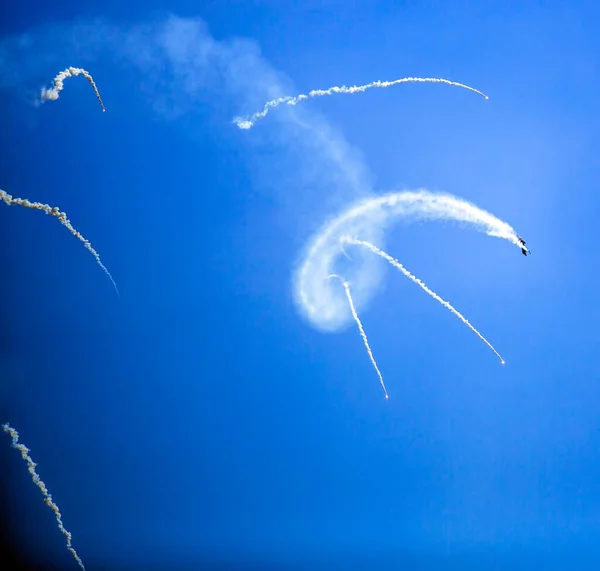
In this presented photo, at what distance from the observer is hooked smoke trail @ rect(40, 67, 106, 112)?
5.06 m

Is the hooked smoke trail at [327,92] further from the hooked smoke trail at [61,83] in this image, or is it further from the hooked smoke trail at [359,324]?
the hooked smoke trail at [359,324]

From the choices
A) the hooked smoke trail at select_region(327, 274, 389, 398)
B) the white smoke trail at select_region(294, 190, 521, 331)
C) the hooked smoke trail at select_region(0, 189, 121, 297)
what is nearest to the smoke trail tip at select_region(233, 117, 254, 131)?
the white smoke trail at select_region(294, 190, 521, 331)

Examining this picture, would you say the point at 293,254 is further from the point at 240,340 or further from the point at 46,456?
the point at 46,456

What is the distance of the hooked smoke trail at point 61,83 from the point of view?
16.6 feet

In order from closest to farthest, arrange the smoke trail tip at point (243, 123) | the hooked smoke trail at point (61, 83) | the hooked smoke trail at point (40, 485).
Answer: the hooked smoke trail at point (61, 83), the smoke trail tip at point (243, 123), the hooked smoke trail at point (40, 485)

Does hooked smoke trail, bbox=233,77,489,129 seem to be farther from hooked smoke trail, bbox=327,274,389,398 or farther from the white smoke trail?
hooked smoke trail, bbox=327,274,389,398

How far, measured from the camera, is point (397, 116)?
523 cm

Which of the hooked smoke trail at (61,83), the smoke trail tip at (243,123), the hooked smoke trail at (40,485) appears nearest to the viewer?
the hooked smoke trail at (61,83)

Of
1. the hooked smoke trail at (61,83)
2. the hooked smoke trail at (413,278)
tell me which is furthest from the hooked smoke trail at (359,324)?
the hooked smoke trail at (61,83)

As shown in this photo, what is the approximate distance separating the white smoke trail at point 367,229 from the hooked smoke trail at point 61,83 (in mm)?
2790

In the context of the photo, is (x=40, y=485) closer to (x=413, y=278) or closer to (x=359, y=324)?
(x=359, y=324)

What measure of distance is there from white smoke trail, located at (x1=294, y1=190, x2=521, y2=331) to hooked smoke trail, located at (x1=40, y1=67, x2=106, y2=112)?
9.15 ft

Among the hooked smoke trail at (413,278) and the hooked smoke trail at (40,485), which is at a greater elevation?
the hooked smoke trail at (413,278)

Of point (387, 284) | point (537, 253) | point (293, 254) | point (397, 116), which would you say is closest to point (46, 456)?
point (293, 254)
